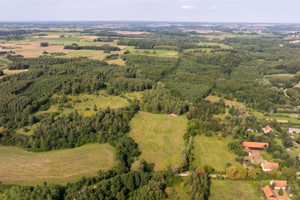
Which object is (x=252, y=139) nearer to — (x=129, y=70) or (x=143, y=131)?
(x=143, y=131)

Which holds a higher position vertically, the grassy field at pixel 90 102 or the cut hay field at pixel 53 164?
the grassy field at pixel 90 102

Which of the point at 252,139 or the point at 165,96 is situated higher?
the point at 165,96

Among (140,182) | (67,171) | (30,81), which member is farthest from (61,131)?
(30,81)

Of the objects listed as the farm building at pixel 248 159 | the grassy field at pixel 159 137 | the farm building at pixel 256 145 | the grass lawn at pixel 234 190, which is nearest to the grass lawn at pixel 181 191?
the grass lawn at pixel 234 190

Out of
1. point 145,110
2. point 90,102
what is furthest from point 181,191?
point 90,102

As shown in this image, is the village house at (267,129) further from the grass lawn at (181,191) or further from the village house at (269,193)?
the grass lawn at (181,191)

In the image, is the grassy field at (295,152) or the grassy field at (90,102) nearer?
the grassy field at (295,152)
